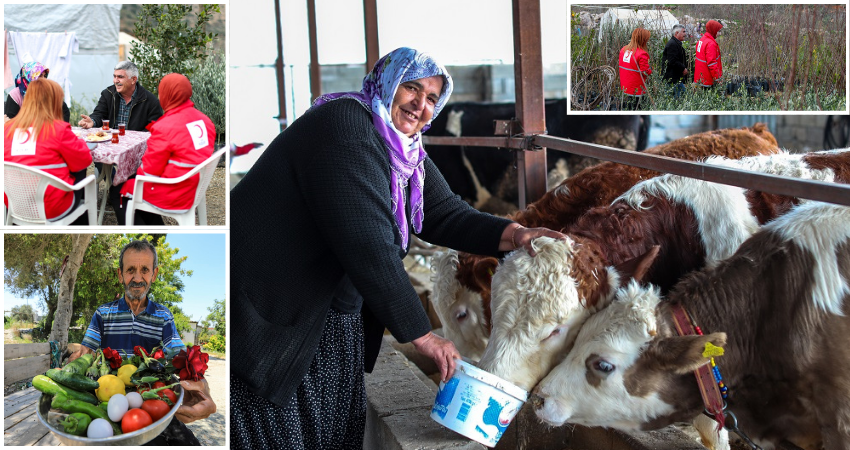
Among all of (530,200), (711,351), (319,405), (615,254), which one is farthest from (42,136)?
(530,200)

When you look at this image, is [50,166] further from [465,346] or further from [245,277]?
[465,346]

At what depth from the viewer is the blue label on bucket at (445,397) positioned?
7.18ft

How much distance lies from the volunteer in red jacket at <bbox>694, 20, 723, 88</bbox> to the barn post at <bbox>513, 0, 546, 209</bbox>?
844 mm

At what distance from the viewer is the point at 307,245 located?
89.0 inches

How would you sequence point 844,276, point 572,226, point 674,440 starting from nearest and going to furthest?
point 844,276 → point 674,440 → point 572,226

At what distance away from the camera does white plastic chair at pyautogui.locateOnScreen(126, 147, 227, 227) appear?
1.98 meters

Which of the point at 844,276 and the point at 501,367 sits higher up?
the point at 844,276

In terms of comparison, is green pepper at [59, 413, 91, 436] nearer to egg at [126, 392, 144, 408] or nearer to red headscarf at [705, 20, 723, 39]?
egg at [126, 392, 144, 408]

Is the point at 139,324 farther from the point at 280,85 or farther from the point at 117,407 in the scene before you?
the point at 280,85

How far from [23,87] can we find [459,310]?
208 centimetres

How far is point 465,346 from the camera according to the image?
352 centimetres

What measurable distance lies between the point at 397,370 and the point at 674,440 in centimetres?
138

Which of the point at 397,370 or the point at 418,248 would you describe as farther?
the point at 418,248

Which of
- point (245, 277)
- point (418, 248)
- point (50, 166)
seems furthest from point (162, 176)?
point (418, 248)
